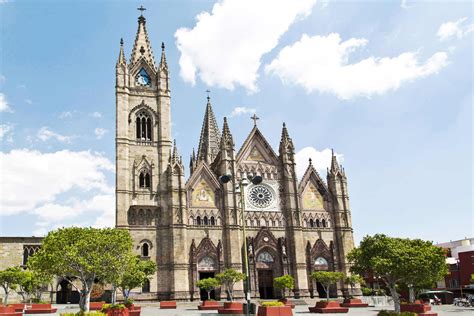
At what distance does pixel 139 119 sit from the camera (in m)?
64.2

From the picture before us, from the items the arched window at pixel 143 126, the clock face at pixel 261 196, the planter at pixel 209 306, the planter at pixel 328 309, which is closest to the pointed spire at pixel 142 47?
the arched window at pixel 143 126

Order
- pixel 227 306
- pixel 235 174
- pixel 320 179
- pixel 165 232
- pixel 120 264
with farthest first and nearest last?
pixel 320 179 → pixel 235 174 → pixel 165 232 → pixel 227 306 → pixel 120 264

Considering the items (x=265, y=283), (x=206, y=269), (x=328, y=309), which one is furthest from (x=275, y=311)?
(x=265, y=283)

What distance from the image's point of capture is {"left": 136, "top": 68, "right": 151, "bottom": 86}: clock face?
66250mm

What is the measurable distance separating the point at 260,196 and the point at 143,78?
23.9 meters

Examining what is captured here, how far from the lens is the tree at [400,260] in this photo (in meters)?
29.5

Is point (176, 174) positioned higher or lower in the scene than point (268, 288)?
higher

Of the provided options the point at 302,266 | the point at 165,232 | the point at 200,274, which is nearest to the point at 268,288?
the point at 302,266

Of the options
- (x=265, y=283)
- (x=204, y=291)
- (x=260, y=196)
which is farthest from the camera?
(x=260, y=196)

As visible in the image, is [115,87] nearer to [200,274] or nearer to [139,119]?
[139,119]

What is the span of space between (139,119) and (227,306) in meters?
32.9

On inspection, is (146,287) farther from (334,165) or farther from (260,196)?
→ (334,165)

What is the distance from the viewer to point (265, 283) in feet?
202

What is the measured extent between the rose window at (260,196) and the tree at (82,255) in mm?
33733
